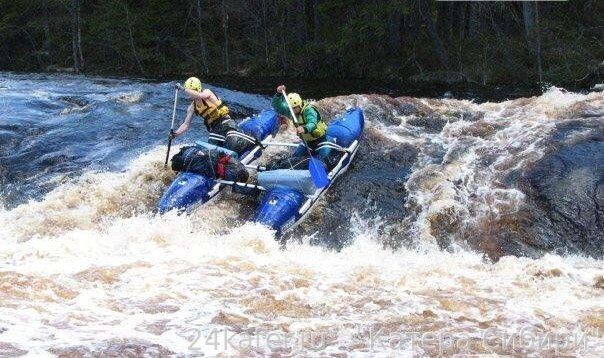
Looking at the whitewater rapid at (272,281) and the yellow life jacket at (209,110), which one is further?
the yellow life jacket at (209,110)

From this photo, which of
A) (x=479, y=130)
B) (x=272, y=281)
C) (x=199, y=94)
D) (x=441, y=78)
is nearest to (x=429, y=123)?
(x=479, y=130)

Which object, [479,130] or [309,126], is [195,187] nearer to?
[309,126]

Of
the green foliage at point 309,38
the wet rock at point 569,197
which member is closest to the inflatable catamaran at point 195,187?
the wet rock at point 569,197

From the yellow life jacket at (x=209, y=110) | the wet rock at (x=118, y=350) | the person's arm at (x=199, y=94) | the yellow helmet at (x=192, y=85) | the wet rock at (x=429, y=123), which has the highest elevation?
the yellow helmet at (x=192, y=85)

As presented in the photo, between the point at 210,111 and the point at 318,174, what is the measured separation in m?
2.37

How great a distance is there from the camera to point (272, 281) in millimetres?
6680

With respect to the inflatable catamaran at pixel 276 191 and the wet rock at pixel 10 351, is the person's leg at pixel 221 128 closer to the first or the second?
the inflatable catamaran at pixel 276 191

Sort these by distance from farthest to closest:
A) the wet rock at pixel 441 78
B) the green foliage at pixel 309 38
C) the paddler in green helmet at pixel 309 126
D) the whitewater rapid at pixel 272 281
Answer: the green foliage at pixel 309 38
the wet rock at pixel 441 78
the paddler in green helmet at pixel 309 126
the whitewater rapid at pixel 272 281

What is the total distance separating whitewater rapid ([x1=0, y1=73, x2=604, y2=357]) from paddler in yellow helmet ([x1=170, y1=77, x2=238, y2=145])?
92 cm

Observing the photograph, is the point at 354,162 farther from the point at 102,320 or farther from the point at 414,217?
the point at 102,320

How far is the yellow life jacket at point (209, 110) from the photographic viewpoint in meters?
10.4

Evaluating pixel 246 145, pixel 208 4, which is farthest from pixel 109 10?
pixel 246 145

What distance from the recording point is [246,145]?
9.91 meters

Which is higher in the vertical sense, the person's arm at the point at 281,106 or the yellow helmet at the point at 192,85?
the yellow helmet at the point at 192,85
